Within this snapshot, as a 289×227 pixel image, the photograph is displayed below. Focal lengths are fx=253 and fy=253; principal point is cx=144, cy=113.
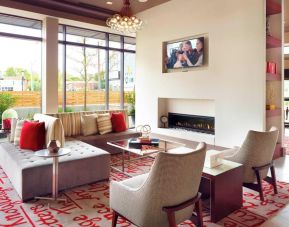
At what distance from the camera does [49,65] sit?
22.8ft

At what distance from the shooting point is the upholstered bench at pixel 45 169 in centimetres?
317

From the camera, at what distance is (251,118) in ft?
17.0

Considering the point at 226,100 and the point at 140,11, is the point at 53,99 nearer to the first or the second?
the point at 140,11

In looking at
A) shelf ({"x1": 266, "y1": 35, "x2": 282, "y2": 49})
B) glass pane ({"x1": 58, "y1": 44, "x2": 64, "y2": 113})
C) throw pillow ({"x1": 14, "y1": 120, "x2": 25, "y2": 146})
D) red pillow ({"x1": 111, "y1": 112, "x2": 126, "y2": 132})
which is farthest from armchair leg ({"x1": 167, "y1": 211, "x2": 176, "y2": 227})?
glass pane ({"x1": 58, "y1": 44, "x2": 64, "y2": 113})

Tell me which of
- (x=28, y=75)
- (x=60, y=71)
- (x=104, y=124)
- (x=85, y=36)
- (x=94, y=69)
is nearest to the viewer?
(x=104, y=124)

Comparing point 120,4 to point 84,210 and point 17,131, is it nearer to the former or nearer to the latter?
point 17,131

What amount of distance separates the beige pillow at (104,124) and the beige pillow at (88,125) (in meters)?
0.09

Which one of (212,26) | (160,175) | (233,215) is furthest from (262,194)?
(212,26)

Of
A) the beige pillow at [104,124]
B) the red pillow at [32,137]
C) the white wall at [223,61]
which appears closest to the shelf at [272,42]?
the white wall at [223,61]

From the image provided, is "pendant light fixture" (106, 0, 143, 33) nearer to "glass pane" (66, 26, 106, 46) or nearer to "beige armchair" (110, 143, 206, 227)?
"glass pane" (66, 26, 106, 46)

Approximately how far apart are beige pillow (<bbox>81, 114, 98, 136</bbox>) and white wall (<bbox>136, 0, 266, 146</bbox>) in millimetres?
2395

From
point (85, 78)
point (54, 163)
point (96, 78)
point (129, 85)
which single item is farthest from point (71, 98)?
point (54, 163)

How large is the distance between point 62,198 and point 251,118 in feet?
12.8

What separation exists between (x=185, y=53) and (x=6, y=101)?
16.0 ft
